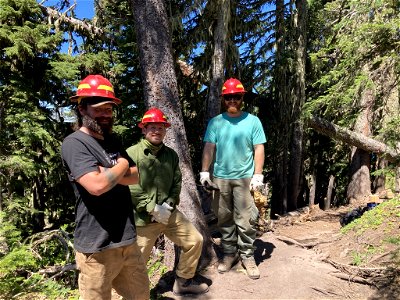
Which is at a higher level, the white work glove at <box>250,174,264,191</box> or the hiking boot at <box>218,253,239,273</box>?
the white work glove at <box>250,174,264,191</box>

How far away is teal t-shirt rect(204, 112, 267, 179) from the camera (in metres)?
4.49

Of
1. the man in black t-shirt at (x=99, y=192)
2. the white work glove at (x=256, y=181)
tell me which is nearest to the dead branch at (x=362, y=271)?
the white work glove at (x=256, y=181)

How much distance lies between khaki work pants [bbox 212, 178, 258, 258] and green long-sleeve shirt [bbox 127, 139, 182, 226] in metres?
0.98

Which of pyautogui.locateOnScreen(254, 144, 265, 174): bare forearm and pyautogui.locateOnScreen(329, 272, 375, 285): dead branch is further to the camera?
pyautogui.locateOnScreen(254, 144, 265, 174): bare forearm

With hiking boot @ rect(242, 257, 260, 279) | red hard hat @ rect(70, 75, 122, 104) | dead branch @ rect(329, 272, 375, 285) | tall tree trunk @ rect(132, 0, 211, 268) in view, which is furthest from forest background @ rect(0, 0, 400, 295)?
red hard hat @ rect(70, 75, 122, 104)

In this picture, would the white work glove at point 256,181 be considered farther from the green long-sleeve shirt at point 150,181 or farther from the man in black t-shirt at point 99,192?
the man in black t-shirt at point 99,192

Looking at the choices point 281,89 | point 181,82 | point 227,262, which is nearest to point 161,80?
point 227,262

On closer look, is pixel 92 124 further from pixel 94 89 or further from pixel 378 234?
pixel 378 234

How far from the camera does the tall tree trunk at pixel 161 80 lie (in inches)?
194

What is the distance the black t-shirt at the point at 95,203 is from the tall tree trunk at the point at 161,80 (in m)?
2.26

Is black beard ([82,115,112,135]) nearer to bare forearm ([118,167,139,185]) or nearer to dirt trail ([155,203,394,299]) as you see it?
bare forearm ([118,167,139,185])

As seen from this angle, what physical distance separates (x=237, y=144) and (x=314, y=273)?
2001 millimetres

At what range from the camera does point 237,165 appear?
452 cm

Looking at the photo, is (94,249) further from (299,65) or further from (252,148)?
(299,65)
